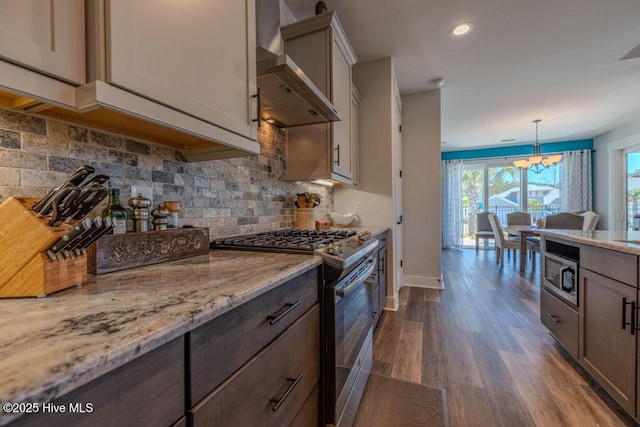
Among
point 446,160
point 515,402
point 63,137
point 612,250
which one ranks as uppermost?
point 446,160

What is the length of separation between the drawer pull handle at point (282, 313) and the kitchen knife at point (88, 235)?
48 centimetres

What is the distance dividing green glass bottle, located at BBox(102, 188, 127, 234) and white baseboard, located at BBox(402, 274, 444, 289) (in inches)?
134

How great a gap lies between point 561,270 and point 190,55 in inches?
94.9

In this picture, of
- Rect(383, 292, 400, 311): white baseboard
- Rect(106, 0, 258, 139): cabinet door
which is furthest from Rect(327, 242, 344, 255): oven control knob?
Rect(383, 292, 400, 311): white baseboard

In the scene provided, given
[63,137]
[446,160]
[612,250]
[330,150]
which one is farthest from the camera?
[446,160]

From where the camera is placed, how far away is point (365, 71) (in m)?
2.93

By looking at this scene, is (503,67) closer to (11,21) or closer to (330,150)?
(330,150)

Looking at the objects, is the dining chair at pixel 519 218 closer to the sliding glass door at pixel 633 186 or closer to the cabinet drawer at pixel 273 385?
the sliding glass door at pixel 633 186

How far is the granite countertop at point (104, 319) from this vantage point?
12.5 inches

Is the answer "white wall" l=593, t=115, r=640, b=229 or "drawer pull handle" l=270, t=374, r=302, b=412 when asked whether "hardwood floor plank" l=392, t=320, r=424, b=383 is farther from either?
"white wall" l=593, t=115, r=640, b=229

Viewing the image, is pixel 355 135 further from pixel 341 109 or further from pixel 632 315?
pixel 632 315

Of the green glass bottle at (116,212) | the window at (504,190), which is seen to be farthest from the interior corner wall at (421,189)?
the window at (504,190)

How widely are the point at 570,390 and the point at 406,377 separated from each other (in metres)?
0.90

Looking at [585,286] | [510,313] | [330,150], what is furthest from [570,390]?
[330,150]
